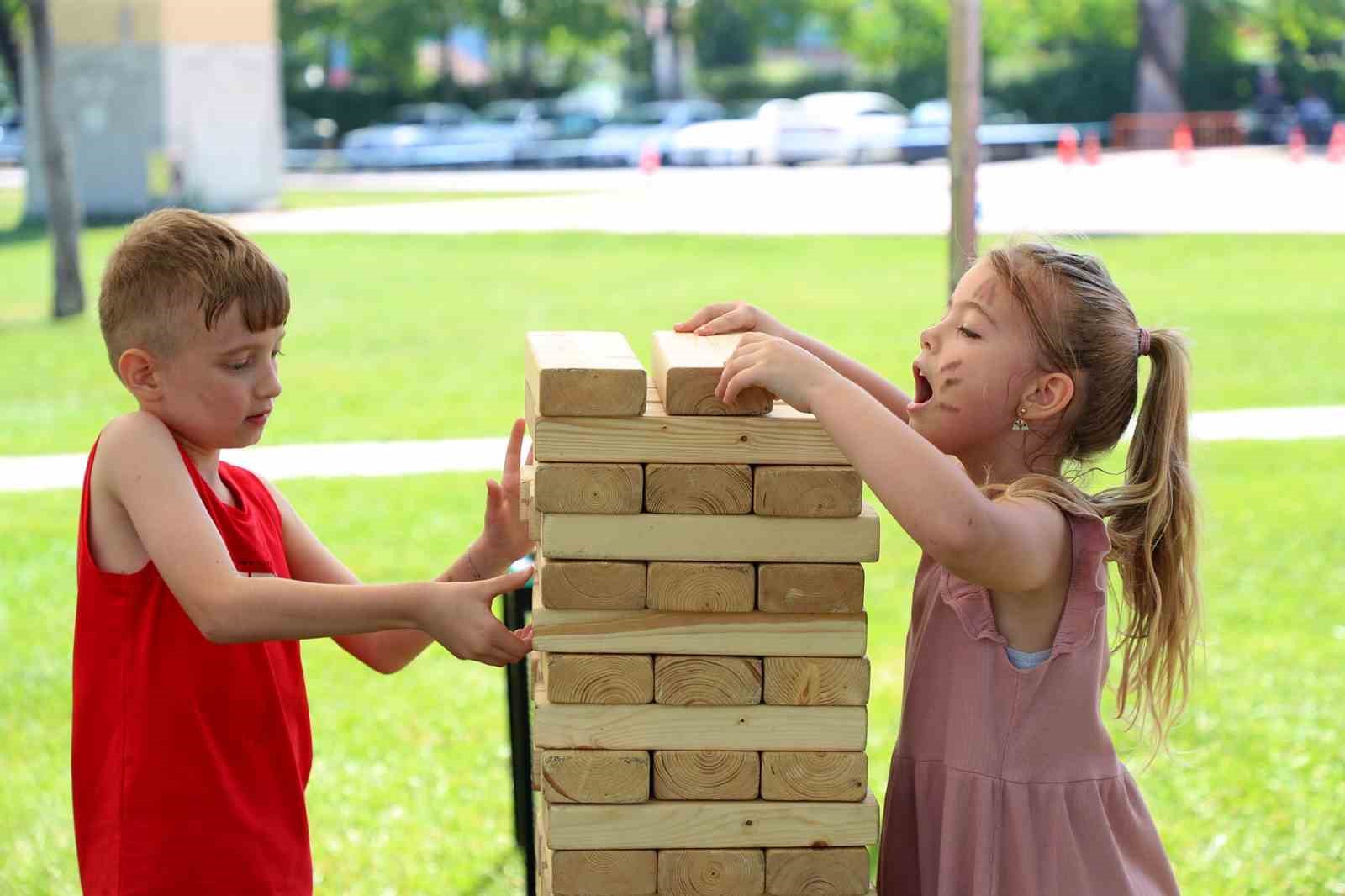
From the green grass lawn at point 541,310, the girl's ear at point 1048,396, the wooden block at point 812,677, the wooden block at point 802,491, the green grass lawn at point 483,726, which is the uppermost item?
the girl's ear at point 1048,396

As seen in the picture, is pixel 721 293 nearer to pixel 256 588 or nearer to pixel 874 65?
pixel 256 588

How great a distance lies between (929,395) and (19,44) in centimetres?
3660

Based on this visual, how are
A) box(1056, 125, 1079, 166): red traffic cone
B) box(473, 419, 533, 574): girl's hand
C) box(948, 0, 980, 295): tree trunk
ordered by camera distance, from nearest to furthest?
1. box(473, 419, 533, 574): girl's hand
2. box(948, 0, 980, 295): tree trunk
3. box(1056, 125, 1079, 166): red traffic cone

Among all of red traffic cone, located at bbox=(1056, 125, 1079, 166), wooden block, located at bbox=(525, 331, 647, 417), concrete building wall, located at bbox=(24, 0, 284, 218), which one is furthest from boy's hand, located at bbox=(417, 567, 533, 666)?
red traffic cone, located at bbox=(1056, 125, 1079, 166)

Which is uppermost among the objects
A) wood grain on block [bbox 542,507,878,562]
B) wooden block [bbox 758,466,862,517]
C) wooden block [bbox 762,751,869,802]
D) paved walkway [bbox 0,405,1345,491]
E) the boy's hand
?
→ wooden block [bbox 758,466,862,517]

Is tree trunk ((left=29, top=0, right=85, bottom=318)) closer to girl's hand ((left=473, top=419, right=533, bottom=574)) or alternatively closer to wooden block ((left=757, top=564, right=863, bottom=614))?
girl's hand ((left=473, top=419, right=533, bottom=574))

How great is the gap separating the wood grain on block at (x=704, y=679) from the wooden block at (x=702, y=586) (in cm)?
7

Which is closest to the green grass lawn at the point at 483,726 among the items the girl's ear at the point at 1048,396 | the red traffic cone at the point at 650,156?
the girl's ear at the point at 1048,396

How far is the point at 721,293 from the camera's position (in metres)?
17.7

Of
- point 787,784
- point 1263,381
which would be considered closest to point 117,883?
point 787,784

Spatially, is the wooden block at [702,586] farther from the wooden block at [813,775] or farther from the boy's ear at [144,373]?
the boy's ear at [144,373]

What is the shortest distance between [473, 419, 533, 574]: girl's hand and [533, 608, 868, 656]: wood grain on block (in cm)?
62

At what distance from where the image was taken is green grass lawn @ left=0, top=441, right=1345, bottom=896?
4.45 metres

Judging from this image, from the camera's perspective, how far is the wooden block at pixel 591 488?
2.11 m
